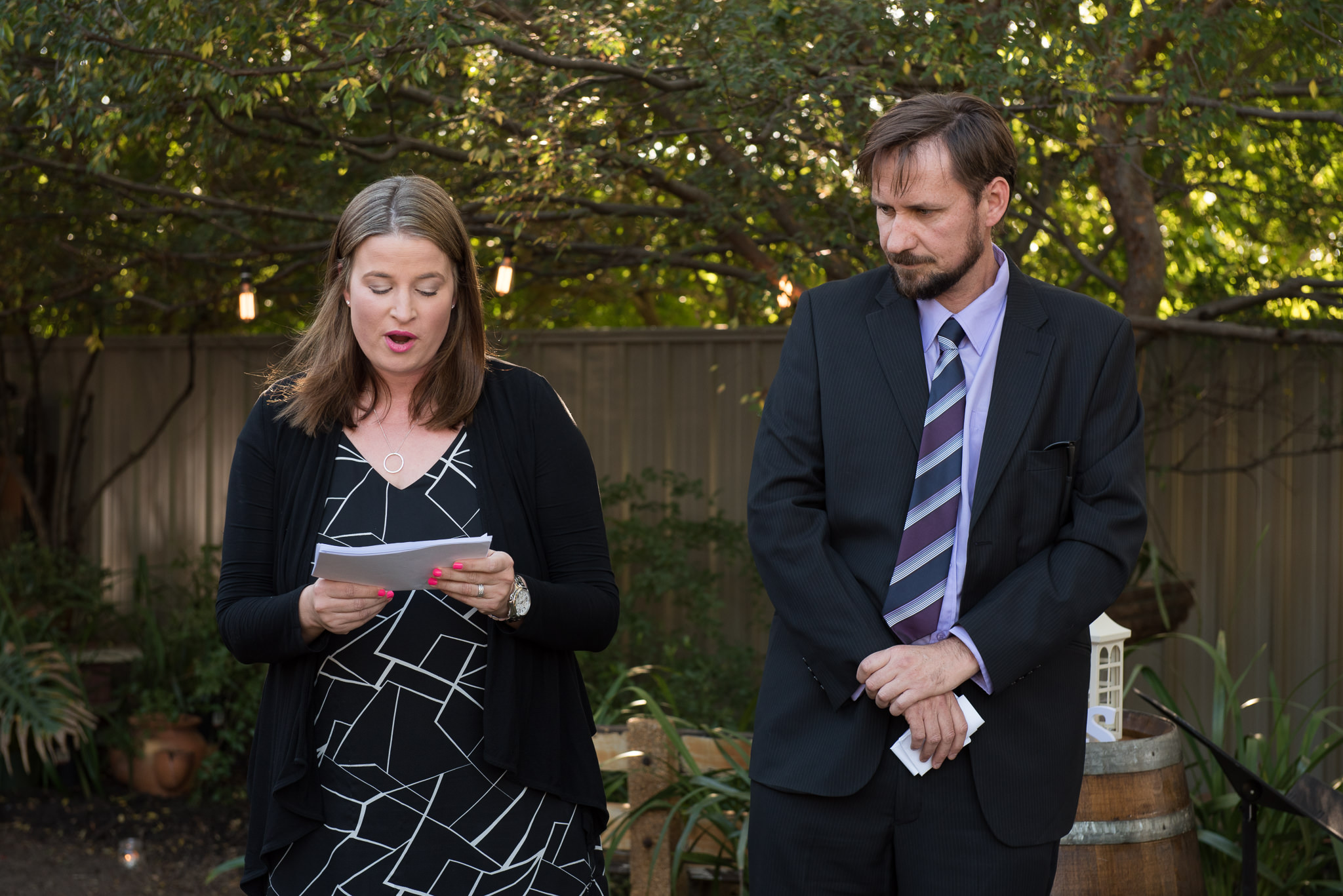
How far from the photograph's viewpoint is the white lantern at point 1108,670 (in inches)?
102

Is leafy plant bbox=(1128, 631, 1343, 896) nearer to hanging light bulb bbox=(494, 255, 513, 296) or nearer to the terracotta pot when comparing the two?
hanging light bulb bbox=(494, 255, 513, 296)

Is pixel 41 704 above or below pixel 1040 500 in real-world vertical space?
below

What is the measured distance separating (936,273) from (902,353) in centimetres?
14

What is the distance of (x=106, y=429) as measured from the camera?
713cm

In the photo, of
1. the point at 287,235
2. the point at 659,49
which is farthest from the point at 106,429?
the point at 659,49

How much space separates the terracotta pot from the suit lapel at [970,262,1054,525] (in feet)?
15.9

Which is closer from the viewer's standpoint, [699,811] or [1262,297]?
[699,811]

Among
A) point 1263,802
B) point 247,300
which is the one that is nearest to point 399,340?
point 1263,802

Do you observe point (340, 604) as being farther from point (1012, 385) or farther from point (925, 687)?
point (1012, 385)

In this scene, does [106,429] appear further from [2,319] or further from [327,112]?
[327,112]

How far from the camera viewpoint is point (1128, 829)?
7.48 ft

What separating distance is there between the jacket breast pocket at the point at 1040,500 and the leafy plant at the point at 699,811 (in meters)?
1.42

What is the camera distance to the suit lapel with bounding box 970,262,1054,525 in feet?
6.18

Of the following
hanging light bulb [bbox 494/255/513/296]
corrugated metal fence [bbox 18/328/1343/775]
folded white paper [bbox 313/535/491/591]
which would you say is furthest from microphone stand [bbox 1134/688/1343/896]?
hanging light bulb [bbox 494/255/513/296]
